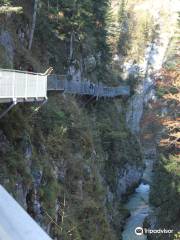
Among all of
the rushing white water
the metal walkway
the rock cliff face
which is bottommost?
the rushing white water

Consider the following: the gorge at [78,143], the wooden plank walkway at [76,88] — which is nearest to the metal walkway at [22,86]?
the gorge at [78,143]

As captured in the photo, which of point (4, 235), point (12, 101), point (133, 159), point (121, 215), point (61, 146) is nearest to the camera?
point (4, 235)

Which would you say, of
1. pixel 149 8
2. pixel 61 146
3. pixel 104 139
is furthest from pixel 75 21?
pixel 149 8

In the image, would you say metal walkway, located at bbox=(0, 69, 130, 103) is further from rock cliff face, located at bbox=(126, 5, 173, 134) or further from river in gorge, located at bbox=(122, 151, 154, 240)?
rock cliff face, located at bbox=(126, 5, 173, 134)

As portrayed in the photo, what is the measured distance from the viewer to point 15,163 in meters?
12.6

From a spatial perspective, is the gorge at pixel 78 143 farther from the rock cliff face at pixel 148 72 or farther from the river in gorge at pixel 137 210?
the rock cliff face at pixel 148 72

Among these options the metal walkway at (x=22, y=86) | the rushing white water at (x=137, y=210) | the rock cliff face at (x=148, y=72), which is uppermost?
the metal walkway at (x=22, y=86)

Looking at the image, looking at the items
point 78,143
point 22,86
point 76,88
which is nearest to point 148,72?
point 76,88

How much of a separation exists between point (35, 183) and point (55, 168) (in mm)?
4510

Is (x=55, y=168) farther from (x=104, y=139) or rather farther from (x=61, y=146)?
(x=104, y=139)

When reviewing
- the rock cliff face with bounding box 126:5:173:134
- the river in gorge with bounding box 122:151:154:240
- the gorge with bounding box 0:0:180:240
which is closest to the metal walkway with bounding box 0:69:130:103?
the gorge with bounding box 0:0:180:240

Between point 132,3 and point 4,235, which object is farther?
point 132,3

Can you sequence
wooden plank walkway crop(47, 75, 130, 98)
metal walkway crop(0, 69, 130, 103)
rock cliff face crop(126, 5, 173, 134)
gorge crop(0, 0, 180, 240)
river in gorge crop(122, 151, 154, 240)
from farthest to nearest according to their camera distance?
rock cliff face crop(126, 5, 173, 134) < river in gorge crop(122, 151, 154, 240) < wooden plank walkway crop(47, 75, 130, 98) < gorge crop(0, 0, 180, 240) < metal walkway crop(0, 69, 130, 103)

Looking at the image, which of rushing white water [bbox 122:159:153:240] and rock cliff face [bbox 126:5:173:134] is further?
rock cliff face [bbox 126:5:173:134]
